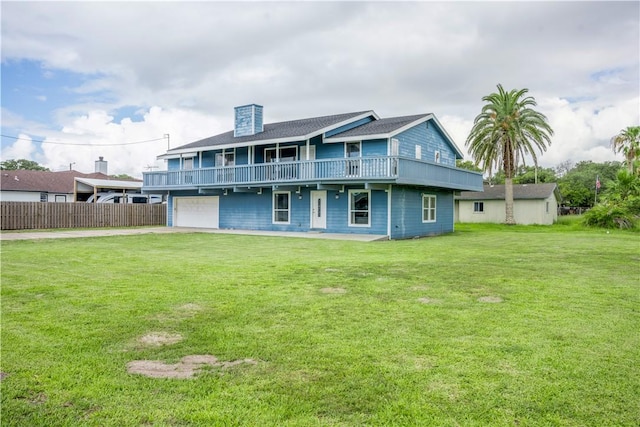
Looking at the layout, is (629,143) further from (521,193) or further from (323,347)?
(323,347)

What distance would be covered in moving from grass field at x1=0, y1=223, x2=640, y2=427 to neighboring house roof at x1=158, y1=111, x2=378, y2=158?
15.1 metres

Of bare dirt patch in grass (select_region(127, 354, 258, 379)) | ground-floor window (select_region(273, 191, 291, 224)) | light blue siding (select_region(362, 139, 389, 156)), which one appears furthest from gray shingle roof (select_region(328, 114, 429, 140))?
bare dirt patch in grass (select_region(127, 354, 258, 379))

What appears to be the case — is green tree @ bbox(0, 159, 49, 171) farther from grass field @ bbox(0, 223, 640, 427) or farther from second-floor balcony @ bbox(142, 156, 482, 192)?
grass field @ bbox(0, 223, 640, 427)

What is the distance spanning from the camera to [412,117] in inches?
1001

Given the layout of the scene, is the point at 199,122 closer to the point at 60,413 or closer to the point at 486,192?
the point at 486,192

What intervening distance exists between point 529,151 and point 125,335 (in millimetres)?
34559

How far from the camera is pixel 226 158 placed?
92.3 ft

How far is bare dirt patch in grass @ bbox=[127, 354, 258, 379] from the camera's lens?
388 centimetres

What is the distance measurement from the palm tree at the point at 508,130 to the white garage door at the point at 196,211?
2011 centimetres

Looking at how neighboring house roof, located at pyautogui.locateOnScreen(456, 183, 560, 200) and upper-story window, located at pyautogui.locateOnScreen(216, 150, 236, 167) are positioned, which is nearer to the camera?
upper-story window, located at pyautogui.locateOnScreen(216, 150, 236, 167)

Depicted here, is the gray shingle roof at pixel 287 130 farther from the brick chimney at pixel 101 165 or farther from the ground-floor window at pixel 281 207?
the brick chimney at pixel 101 165

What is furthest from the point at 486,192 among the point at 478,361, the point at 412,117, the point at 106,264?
the point at 478,361

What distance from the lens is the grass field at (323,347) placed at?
3.24 meters

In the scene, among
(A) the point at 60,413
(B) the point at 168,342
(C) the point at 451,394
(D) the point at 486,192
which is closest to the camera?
(A) the point at 60,413
